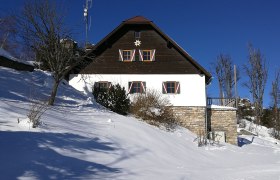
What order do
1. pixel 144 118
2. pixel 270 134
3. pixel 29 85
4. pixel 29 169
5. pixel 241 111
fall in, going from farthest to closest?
pixel 241 111 < pixel 270 134 < pixel 144 118 < pixel 29 85 < pixel 29 169

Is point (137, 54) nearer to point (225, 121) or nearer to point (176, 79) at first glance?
point (176, 79)

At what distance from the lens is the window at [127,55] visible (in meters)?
21.3

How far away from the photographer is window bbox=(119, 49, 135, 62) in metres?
21.3

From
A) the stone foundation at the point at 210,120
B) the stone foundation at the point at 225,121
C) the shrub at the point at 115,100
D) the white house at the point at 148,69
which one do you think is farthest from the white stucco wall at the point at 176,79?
the shrub at the point at 115,100

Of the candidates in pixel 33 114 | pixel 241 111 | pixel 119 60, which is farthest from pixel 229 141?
pixel 241 111

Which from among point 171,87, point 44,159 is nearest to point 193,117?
→ point 171,87

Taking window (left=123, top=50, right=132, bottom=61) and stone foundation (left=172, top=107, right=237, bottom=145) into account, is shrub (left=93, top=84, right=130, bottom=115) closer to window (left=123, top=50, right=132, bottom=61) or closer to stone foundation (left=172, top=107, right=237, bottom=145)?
window (left=123, top=50, right=132, bottom=61)

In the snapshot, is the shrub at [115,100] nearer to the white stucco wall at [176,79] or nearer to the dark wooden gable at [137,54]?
the white stucco wall at [176,79]

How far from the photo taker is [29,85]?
16.4 metres

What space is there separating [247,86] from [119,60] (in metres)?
21.5

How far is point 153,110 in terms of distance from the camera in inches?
696

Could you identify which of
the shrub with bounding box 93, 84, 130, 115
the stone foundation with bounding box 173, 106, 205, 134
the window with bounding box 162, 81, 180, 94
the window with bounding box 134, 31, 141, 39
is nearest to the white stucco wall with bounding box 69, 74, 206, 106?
the window with bounding box 162, 81, 180, 94

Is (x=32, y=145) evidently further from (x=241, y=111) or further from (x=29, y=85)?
(x=241, y=111)

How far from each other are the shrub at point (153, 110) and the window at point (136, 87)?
0.94m
